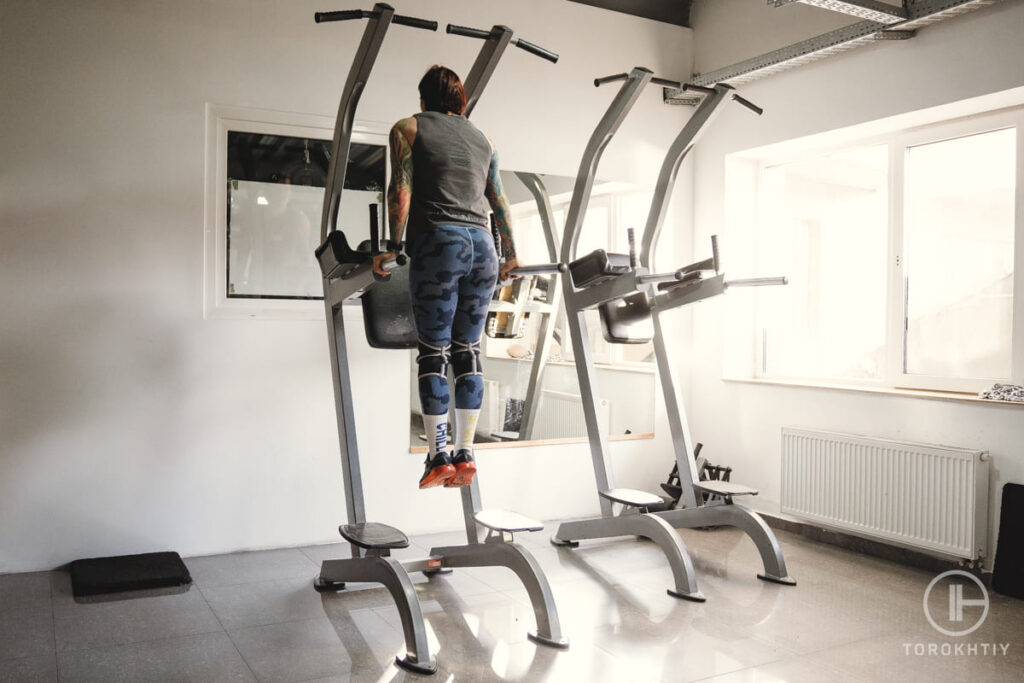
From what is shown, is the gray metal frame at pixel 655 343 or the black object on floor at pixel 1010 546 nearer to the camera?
the black object on floor at pixel 1010 546

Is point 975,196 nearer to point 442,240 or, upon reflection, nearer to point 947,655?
point 947,655

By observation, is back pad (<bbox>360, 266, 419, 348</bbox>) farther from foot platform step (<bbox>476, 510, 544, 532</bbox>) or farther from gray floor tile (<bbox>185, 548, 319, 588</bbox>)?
gray floor tile (<bbox>185, 548, 319, 588</bbox>)

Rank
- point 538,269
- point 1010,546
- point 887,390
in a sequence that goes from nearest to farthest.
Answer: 1. point 538,269
2. point 1010,546
3. point 887,390

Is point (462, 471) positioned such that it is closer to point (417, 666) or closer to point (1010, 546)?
point (417, 666)

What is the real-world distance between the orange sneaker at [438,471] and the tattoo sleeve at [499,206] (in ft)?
3.10

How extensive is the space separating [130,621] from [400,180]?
213 centimetres

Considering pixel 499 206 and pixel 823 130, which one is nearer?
pixel 499 206

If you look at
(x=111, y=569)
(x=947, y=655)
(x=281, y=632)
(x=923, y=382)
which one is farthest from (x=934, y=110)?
(x=111, y=569)

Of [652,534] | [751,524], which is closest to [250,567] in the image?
[652,534]

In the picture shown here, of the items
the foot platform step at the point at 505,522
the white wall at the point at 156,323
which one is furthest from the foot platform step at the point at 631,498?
the white wall at the point at 156,323

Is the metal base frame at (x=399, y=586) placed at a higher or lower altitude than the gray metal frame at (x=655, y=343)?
lower

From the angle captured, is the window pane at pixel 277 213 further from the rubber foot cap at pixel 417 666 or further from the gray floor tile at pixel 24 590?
the rubber foot cap at pixel 417 666

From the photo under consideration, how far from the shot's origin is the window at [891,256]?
4547 millimetres

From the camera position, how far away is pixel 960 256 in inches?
185
